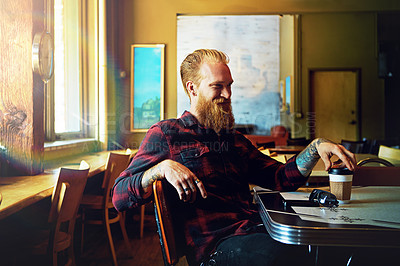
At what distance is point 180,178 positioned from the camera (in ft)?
4.06

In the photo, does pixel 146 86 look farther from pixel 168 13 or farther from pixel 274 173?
pixel 274 173

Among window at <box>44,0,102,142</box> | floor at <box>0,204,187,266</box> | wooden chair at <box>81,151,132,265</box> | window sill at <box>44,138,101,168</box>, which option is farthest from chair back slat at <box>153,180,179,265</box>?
→ window at <box>44,0,102,142</box>

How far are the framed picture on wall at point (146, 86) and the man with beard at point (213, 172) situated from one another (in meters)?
3.86

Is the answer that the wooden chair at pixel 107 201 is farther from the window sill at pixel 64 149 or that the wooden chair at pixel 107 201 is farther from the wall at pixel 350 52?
the wall at pixel 350 52

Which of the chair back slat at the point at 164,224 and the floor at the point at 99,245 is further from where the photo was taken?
the floor at the point at 99,245

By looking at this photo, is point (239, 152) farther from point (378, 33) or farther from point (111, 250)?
point (378, 33)

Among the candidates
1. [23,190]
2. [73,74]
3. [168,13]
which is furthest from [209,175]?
[168,13]

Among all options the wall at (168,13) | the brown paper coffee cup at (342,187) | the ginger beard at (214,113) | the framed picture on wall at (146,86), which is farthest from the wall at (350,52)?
the brown paper coffee cup at (342,187)

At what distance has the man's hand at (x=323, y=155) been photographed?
4.55 feet

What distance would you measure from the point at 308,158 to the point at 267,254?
0.49m

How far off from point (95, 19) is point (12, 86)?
8.70 ft

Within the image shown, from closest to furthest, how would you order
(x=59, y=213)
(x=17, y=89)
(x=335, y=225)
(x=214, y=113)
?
(x=335, y=225), (x=214, y=113), (x=59, y=213), (x=17, y=89)

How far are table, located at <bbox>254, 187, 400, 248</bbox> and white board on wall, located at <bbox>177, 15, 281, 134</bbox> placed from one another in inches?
331

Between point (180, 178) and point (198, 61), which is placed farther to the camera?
point (198, 61)
